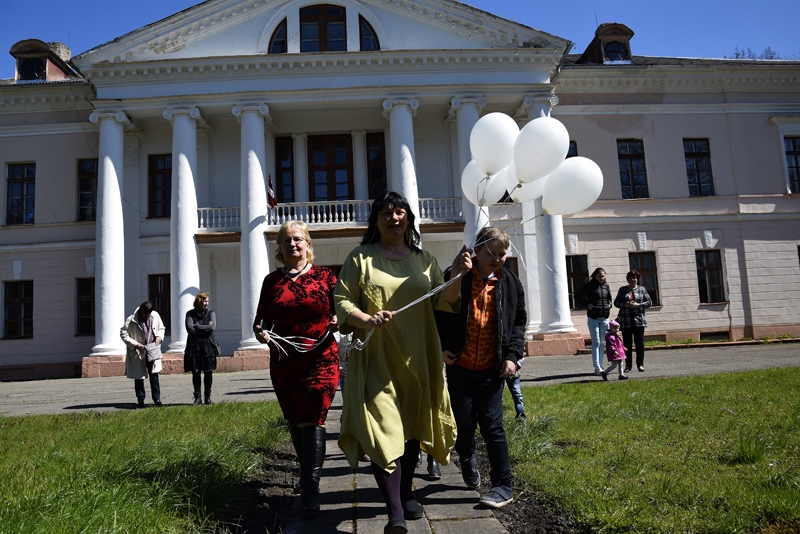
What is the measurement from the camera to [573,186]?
16.1ft

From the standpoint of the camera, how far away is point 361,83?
736 inches

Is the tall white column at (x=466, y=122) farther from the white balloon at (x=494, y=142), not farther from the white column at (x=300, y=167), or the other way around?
the white balloon at (x=494, y=142)

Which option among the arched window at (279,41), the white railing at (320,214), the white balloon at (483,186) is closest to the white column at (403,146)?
the white railing at (320,214)

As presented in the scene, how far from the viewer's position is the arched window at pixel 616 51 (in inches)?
893

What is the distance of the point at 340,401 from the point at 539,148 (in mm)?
5473

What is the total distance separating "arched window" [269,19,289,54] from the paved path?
10024 mm

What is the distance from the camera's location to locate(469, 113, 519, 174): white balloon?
5.07 metres

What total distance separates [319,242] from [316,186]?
212cm

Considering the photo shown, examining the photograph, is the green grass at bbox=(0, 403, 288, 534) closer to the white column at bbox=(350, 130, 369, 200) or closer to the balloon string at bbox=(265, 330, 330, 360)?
the balloon string at bbox=(265, 330, 330, 360)

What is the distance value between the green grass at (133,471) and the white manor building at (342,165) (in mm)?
11086

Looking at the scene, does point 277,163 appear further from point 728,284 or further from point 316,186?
point 728,284

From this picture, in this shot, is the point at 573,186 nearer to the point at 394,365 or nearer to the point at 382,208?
the point at 382,208

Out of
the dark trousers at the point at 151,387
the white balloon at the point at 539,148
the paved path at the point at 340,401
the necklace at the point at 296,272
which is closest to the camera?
the paved path at the point at 340,401

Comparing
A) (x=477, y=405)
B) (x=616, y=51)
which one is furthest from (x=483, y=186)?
(x=616, y=51)
